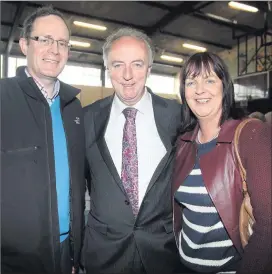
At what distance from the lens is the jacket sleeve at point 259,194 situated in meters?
1.12

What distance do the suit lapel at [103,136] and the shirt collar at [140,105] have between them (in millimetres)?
59

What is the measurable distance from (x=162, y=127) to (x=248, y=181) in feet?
2.11

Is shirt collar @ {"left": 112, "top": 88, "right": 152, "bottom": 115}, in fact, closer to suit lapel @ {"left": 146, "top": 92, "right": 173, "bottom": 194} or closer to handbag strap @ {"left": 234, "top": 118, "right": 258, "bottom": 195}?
suit lapel @ {"left": 146, "top": 92, "right": 173, "bottom": 194}

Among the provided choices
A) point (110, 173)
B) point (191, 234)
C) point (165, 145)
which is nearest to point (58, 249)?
point (110, 173)

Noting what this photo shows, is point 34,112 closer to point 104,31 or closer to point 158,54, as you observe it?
point 104,31

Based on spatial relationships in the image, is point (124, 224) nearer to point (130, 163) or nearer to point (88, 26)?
point (130, 163)

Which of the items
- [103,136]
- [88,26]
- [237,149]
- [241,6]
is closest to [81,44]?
[88,26]

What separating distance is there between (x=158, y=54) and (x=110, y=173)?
10.3 metres

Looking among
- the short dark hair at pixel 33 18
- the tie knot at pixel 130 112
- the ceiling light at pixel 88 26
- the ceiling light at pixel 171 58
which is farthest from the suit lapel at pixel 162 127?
the ceiling light at pixel 171 58

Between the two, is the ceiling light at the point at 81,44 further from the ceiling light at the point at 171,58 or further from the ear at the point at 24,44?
the ear at the point at 24,44

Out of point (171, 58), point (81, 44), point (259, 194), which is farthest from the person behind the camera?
point (171, 58)

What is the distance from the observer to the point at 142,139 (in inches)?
64.5

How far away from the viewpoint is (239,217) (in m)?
1.23

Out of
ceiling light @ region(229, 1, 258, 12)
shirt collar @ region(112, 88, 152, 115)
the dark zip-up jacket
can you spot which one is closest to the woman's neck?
shirt collar @ region(112, 88, 152, 115)
